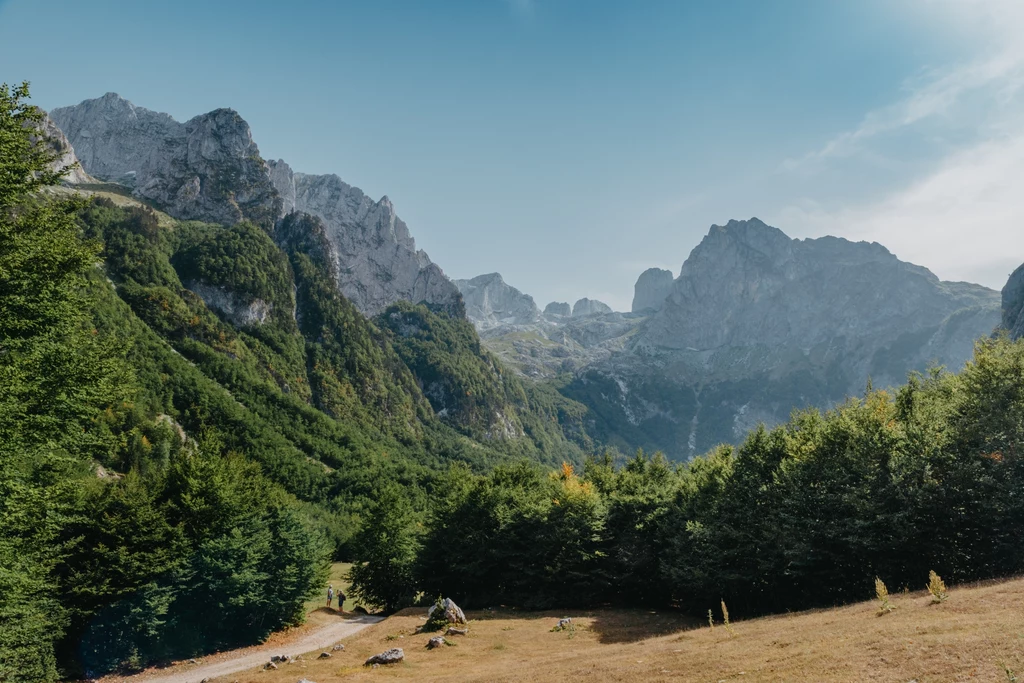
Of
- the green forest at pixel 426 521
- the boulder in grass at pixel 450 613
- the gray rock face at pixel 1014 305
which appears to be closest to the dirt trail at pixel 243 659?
the green forest at pixel 426 521

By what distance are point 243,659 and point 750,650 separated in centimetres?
2873

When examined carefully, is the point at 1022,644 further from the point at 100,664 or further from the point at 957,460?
the point at 100,664

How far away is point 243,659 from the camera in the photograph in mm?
30828

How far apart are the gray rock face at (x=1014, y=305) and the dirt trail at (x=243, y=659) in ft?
626

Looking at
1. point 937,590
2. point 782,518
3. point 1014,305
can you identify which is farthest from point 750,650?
point 1014,305

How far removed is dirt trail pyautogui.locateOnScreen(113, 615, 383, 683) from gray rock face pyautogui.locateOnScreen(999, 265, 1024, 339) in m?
191

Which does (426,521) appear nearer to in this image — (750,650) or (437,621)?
(437,621)

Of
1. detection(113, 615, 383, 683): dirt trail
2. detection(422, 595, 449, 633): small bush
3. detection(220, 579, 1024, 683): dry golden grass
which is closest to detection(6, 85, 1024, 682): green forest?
detection(113, 615, 383, 683): dirt trail

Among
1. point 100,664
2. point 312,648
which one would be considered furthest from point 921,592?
point 100,664

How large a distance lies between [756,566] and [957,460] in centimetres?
1189

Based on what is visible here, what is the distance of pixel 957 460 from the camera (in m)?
25.6

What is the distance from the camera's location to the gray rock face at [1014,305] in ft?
519

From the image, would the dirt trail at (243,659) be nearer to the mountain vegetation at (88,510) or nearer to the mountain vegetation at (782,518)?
the mountain vegetation at (88,510)

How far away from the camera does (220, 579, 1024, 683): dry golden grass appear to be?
11.8m
